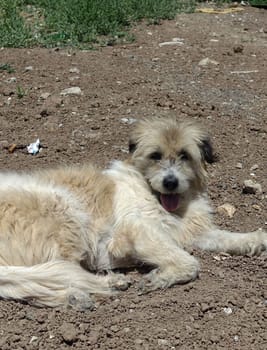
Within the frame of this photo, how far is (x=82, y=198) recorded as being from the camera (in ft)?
16.3

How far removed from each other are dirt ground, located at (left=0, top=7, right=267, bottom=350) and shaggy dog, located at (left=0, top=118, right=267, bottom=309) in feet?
0.51

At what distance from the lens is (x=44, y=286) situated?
4.11m

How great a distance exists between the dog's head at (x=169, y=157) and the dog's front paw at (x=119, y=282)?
2.76 feet

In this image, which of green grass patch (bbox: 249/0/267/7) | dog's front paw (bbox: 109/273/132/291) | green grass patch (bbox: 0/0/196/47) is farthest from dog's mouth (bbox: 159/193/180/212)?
green grass patch (bbox: 249/0/267/7)

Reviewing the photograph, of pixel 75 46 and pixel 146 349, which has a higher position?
pixel 146 349

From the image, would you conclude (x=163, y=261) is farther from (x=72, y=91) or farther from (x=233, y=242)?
(x=72, y=91)

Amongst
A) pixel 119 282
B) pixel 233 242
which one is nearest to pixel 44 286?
pixel 119 282

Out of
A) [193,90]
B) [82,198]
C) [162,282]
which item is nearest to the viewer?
[162,282]

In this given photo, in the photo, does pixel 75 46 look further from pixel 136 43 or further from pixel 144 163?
pixel 144 163

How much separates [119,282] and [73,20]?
6654 mm

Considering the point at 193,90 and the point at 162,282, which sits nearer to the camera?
the point at 162,282

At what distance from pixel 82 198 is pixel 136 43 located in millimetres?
5407

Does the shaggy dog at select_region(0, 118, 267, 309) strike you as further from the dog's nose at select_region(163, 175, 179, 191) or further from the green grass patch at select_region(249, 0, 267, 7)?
the green grass patch at select_region(249, 0, 267, 7)

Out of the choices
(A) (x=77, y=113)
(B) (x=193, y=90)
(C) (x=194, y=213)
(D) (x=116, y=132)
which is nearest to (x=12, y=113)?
(A) (x=77, y=113)
